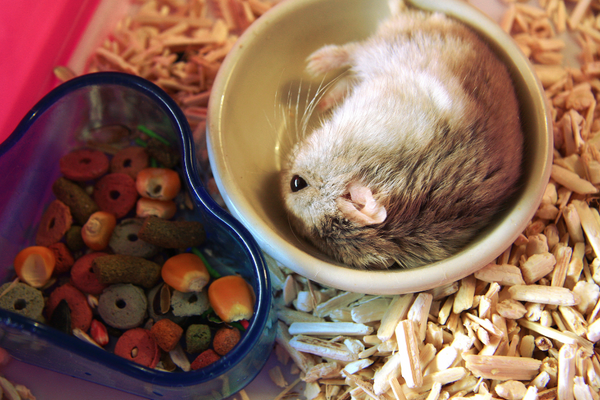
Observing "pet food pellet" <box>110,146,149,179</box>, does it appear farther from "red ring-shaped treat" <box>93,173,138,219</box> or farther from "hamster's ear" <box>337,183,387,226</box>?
"hamster's ear" <box>337,183,387,226</box>

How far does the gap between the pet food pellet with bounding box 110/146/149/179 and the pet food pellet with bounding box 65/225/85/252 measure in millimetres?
351

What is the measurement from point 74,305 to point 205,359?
0.64 metres

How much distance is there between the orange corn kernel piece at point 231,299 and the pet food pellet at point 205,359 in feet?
0.47

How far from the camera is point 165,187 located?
2.08 meters

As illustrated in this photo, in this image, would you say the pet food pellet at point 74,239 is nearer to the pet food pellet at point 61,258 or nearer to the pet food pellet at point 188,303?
the pet food pellet at point 61,258

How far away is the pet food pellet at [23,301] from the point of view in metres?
1.83

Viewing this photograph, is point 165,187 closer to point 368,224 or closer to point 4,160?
point 4,160

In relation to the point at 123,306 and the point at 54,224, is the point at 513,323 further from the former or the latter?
the point at 54,224

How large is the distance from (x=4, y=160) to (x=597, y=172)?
2.73 metres

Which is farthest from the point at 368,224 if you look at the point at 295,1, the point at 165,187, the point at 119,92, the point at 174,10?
the point at 174,10

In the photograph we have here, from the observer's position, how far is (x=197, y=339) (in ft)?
6.03

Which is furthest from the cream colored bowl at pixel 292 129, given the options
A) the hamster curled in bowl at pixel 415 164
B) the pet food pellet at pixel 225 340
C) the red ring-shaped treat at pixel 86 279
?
the red ring-shaped treat at pixel 86 279

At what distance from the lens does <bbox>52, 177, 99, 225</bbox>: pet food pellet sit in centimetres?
204

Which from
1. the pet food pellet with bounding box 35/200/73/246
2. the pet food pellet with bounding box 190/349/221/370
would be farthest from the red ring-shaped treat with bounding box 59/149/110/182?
the pet food pellet with bounding box 190/349/221/370
